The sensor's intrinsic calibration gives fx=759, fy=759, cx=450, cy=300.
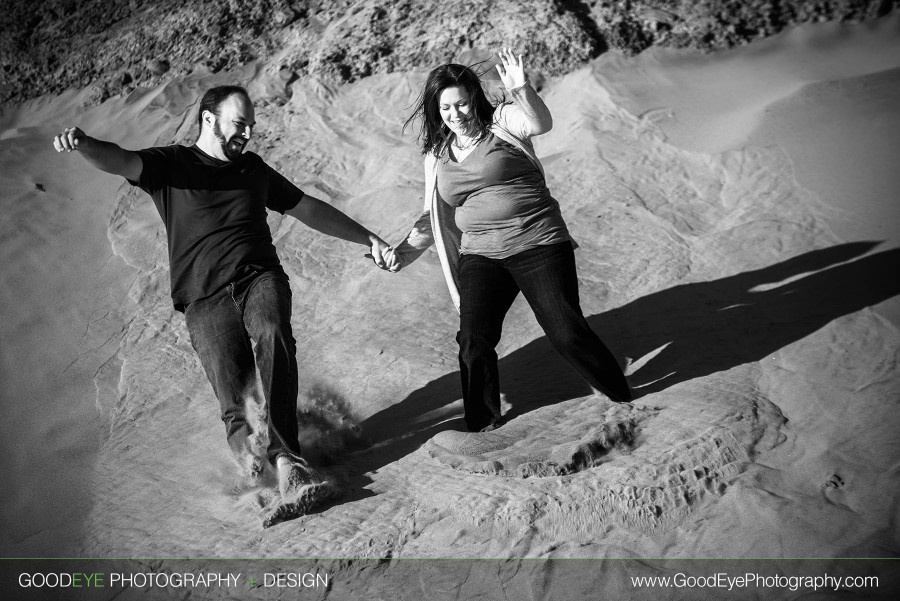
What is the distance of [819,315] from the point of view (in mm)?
3910

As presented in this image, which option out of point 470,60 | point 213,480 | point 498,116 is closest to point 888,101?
point 470,60

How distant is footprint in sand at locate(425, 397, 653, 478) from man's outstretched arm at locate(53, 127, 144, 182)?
172cm

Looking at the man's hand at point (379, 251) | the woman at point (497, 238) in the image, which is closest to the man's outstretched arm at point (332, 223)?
the man's hand at point (379, 251)

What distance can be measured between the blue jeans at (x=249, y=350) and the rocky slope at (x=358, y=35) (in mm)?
3822

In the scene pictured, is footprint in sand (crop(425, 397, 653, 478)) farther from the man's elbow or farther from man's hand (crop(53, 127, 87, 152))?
man's hand (crop(53, 127, 87, 152))

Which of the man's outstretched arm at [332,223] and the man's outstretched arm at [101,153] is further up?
the man's outstretched arm at [101,153]

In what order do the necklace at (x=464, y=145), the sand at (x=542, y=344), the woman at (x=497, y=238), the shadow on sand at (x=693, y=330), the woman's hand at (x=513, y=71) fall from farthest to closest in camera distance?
the shadow on sand at (x=693, y=330) < the necklace at (x=464, y=145) < the woman at (x=497, y=238) < the woman's hand at (x=513, y=71) < the sand at (x=542, y=344)

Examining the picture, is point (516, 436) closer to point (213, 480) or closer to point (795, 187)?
point (213, 480)

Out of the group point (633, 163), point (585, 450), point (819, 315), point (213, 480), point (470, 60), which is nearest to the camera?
point (585, 450)

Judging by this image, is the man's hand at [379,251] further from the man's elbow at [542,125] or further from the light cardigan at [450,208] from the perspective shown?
the man's elbow at [542,125]

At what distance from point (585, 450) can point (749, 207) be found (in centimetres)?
265

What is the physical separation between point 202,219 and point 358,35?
3.99 m

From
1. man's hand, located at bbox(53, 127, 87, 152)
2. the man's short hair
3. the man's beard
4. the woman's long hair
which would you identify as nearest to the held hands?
the woman's long hair

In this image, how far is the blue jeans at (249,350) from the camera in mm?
3008
